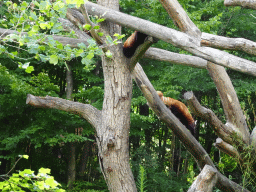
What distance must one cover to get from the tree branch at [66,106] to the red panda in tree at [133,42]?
0.83 m

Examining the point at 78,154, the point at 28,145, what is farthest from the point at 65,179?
the point at 28,145

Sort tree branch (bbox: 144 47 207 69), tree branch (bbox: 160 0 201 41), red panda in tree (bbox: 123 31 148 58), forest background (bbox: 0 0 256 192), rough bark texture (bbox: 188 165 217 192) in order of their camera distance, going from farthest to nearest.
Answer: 1. forest background (bbox: 0 0 256 192)
2. tree branch (bbox: 144 47 207 69)
3. tree branch (bbox: 160 0 201 41)
4. rough bark texture (bbox: 188 165 217 192)
5. red panda in tree (bbox: 123 31 148 58)

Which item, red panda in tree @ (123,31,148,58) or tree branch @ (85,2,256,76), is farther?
red panda in tree @ (123,31,148,58)

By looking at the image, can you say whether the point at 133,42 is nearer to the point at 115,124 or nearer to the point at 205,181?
the point at 115,124

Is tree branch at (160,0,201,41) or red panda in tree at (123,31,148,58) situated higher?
tree branch at (160,0,201,41)

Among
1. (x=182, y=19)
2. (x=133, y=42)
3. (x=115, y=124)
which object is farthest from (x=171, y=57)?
(x=115, y=124)

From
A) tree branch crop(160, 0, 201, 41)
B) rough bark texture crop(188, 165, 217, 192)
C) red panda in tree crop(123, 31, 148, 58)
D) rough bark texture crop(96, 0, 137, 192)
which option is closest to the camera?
red panda in tree crop(123, 31, 148, 58)

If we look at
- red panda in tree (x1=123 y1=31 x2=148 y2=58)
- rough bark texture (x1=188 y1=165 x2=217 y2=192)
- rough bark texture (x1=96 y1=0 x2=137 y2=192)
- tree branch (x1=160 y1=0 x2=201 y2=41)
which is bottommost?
rough bark texture (x1=188 y1=165 x2=217 y2=192)

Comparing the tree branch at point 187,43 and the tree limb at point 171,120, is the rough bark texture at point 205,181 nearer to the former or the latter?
the tree limb at point 171,120

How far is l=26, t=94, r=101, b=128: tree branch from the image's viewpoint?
3.22m

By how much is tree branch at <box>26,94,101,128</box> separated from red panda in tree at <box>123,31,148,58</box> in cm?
83

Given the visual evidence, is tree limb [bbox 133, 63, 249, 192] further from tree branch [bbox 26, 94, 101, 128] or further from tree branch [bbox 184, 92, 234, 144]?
tree branch [bbox 26, 94, 101, 128]

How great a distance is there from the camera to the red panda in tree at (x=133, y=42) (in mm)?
2713

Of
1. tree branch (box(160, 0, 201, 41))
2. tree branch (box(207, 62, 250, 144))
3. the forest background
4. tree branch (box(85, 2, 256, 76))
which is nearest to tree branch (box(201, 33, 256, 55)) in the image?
tree branch (box(85, 2, 256, 76))
